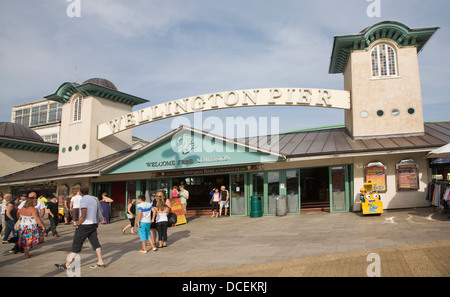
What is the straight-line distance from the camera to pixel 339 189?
627 inches

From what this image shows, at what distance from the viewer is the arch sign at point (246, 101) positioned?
676 inches

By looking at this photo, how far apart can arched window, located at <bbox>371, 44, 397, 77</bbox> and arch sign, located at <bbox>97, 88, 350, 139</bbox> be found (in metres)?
1.73

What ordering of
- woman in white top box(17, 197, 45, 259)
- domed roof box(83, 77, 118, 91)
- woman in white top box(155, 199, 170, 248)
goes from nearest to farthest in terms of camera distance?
woman in white top box(17, 197, 45, 259), woman in white top box(155, 199, 170, 248), domed roof box(83, 77, 118, 91)

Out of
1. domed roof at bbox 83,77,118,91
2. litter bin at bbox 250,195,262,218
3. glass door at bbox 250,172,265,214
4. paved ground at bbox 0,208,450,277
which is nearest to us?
paved ground at bbox 0,208,450,277

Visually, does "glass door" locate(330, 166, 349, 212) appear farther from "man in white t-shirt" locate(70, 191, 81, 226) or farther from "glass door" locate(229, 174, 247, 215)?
"man in white t-shirt" locate(70, 191, 81, 226)

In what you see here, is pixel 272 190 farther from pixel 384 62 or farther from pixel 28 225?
pixel 28 225

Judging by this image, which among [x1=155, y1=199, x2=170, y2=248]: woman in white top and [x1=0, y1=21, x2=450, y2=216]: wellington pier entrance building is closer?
[x1=155, y1=199, x2=170, y2=248]: woman in white top

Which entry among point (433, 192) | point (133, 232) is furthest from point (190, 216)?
point (433, 192)

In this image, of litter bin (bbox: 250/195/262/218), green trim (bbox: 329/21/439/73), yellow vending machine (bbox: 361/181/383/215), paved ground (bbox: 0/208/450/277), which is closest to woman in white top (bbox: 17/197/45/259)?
paved ground (bbox: 0/208/450/277)

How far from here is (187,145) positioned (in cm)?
1817

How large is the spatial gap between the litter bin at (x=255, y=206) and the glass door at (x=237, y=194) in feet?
3.11

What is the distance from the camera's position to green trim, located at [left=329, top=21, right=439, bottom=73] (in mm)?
16031

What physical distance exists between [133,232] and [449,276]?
11414 mm

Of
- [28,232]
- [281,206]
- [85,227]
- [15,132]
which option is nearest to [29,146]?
[15,132]
